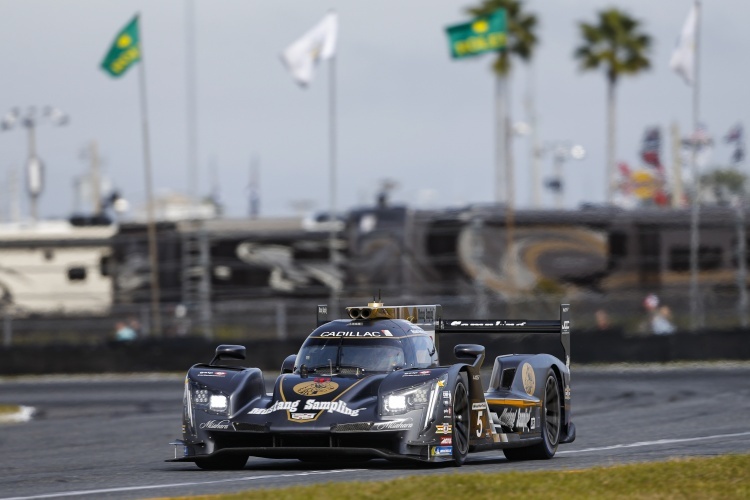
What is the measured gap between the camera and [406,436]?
11547mm

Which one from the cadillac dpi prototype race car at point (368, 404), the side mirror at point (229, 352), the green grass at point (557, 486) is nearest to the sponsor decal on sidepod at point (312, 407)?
the cadillac dpi prototype race car at point (368, 404)

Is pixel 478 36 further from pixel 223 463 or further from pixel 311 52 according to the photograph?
pixel 223 463

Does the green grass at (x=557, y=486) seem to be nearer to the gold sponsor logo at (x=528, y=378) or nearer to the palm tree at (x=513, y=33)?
the gold sponsor logo at (x=528, y=378)

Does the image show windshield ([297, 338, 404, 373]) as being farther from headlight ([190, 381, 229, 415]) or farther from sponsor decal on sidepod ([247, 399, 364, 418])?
headlight ([190, 381, 229, 415])

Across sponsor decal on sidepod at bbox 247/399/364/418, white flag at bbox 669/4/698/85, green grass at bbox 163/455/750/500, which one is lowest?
green grass at bbox 163/455/750/500

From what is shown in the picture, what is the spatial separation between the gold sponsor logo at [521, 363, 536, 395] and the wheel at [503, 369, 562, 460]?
196mm

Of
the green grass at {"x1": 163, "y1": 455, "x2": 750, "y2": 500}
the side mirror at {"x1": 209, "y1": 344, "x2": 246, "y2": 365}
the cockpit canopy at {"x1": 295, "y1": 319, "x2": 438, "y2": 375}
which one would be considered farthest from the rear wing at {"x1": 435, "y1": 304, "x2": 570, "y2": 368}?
the green grass at {"x1": 163, "y1": 455, "x2": 750, "y2": 500}

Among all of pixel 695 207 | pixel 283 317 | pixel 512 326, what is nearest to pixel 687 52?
pixel 695 207

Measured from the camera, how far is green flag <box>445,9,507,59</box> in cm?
4266

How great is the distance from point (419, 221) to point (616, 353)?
1342cm

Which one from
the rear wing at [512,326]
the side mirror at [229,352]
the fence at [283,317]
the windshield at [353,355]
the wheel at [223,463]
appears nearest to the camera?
the wheel at [223,463]

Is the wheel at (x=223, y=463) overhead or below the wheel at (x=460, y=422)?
below

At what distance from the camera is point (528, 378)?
13.8 metres

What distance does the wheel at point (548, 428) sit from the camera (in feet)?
44.8
